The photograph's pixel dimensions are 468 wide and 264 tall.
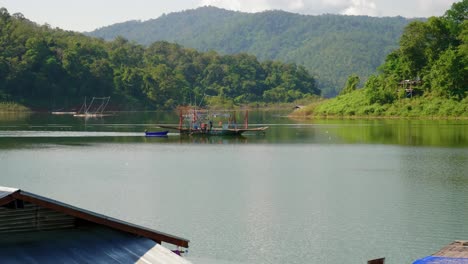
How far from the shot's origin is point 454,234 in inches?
808

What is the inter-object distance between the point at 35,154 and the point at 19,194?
34.9 meters

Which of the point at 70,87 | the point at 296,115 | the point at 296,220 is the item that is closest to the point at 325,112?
the point at 296,115

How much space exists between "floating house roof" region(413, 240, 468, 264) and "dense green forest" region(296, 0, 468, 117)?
206 ft

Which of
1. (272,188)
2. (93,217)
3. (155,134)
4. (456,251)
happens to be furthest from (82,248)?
(155,134)

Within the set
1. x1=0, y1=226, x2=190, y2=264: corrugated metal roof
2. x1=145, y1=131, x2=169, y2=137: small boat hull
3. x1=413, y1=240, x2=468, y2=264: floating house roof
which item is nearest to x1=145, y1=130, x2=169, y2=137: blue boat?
x1=145, y1=131, x2=169, y2=137: small boat hull

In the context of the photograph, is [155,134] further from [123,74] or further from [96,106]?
[123,74]

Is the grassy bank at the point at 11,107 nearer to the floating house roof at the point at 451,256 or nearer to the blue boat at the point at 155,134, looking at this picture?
the blue boat at the point at 155,134

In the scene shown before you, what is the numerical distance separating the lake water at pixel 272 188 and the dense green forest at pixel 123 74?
67.3 metres

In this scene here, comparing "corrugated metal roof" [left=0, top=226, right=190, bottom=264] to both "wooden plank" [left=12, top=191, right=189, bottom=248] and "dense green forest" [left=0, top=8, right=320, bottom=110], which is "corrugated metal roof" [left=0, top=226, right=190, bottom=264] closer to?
"wooden plank" [left=12, top=191, right=189, bottom=248]

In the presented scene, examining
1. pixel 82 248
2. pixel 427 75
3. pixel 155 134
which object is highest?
pixel 427 75

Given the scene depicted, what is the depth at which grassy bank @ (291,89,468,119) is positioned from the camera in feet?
255

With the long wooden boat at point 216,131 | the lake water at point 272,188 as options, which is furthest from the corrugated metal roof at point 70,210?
the long wooden boat at point 216,131

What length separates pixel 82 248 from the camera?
1112cm

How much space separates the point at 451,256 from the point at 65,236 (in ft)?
25.6
